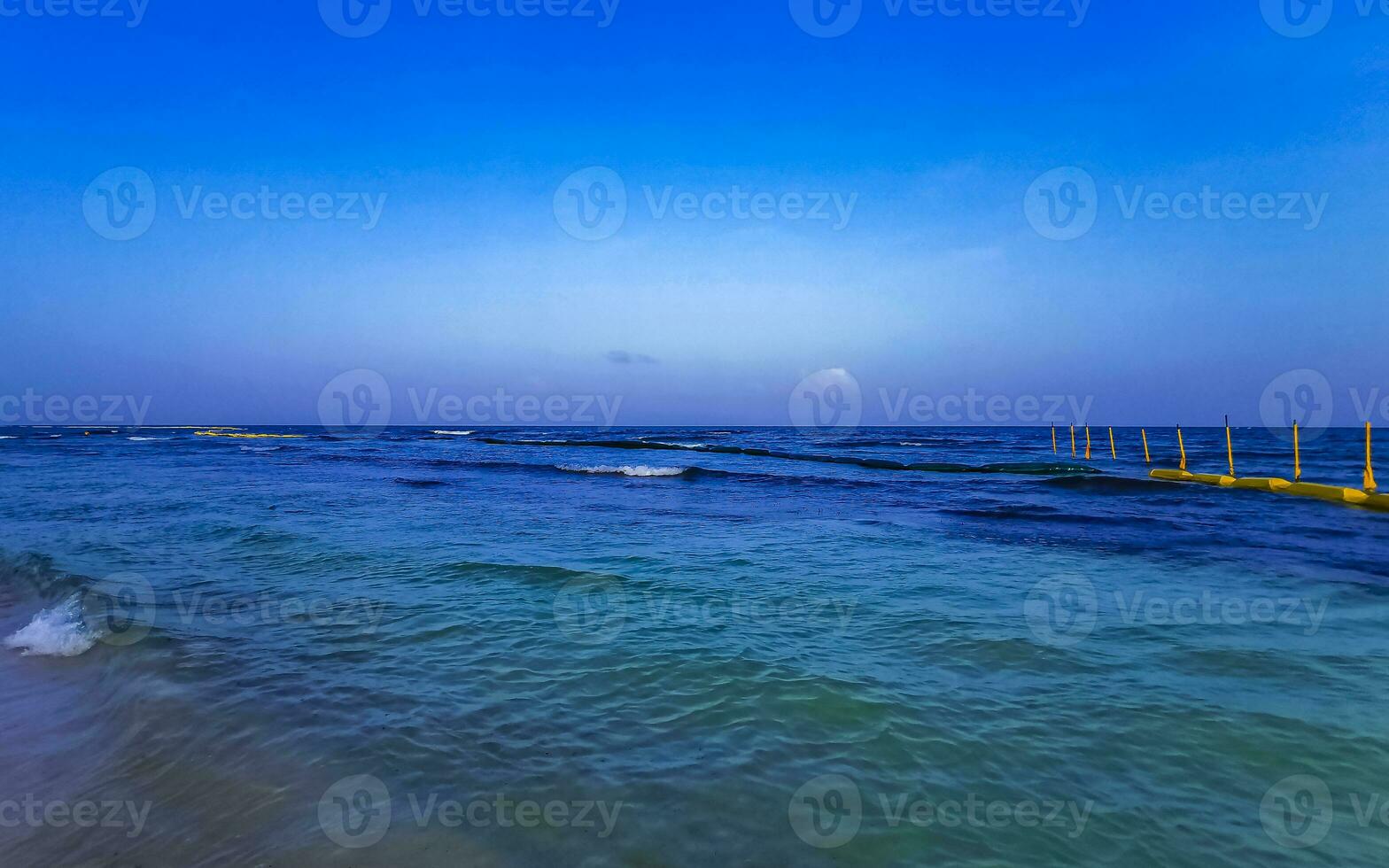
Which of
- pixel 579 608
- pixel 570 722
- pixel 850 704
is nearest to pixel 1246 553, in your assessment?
pixel 850 704

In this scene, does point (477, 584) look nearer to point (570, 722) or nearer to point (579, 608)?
point (579, 608)

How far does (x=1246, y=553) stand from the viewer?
42.4 feet

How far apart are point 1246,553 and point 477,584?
14.2 m
